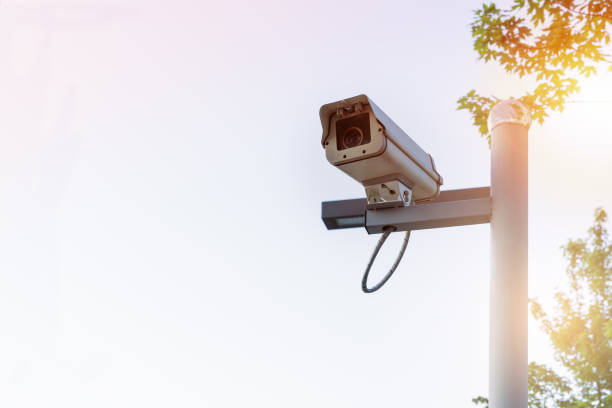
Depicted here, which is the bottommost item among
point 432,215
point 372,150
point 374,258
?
point 374,258

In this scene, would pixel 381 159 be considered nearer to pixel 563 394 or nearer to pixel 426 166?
pixel 426 166

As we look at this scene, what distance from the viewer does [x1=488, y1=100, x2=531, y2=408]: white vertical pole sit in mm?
2111

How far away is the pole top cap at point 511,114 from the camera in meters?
2.46

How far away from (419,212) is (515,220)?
1.07 feet

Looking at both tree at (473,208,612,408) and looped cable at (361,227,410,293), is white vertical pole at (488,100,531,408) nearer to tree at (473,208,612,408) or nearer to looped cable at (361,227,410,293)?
looped cable at (361,227,410,293)

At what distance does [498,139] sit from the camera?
247 centimetres

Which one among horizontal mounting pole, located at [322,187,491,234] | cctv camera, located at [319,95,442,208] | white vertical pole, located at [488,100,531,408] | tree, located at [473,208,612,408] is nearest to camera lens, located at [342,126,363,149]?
cctv camera, located at [319,95,442,208]

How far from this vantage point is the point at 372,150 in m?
2.29

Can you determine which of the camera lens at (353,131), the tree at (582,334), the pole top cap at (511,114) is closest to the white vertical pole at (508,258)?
the pole top cap at (511,114)

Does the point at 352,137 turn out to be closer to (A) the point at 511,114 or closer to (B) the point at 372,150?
(B) the point at 372,150

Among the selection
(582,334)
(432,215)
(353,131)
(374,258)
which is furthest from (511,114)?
(582,334)

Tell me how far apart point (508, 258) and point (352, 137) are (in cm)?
66

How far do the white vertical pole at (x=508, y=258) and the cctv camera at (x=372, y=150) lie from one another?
0.30 metres

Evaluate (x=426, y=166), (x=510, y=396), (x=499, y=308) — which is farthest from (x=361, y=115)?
(x=510, y=396)
